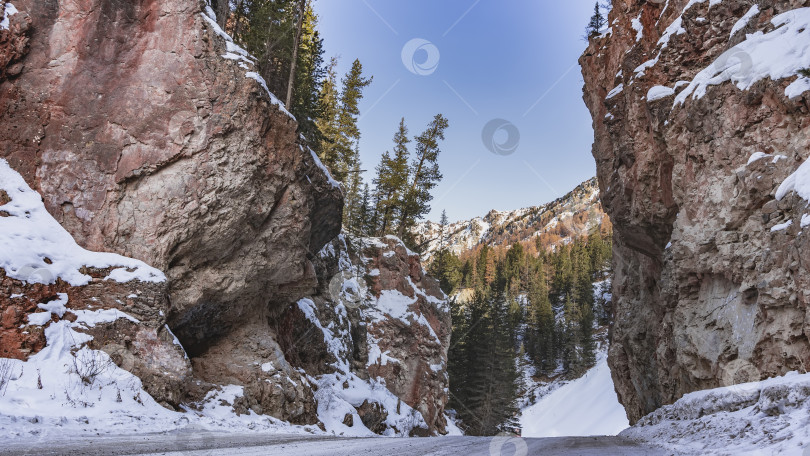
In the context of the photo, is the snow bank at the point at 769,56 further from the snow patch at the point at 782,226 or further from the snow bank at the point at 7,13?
the snow bank at the point at 7,13

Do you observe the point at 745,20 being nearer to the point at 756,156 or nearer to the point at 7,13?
the point at 756,156

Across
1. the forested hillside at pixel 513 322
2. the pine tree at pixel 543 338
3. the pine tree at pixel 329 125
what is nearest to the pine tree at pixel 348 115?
the pine tree at pixel 329 125

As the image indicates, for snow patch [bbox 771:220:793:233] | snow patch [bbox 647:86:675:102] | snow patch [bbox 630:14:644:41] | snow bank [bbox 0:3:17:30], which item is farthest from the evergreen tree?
snow bank [bbox 0:3:17:30]

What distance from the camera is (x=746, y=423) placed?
637 cm

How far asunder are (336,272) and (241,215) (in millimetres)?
11652

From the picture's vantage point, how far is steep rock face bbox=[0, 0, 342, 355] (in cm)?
1140

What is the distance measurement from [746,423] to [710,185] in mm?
7514

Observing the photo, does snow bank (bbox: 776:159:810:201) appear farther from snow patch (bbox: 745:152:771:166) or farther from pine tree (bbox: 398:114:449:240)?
pine tree (bbox: 398:114:449:240)

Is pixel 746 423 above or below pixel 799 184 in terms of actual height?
below

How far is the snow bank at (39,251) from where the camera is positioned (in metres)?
9.27

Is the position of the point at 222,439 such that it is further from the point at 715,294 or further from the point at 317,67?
the point at 317,67

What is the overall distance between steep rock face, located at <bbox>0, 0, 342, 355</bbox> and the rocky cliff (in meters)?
0.03

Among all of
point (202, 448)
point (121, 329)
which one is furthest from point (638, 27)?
point (121, 329)

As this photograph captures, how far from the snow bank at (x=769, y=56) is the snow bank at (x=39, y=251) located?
15311 millimetres
